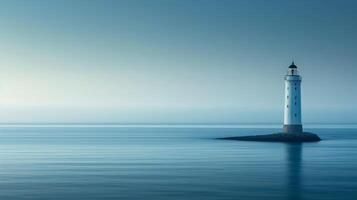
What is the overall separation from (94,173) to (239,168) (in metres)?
13.6

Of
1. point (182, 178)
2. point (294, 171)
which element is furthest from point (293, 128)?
point (182, 178)

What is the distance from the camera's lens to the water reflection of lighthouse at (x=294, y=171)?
4084cm

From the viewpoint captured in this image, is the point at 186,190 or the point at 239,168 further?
the point at 239,168

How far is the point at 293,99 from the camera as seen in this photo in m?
94.2

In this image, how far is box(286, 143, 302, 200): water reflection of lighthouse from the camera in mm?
40844

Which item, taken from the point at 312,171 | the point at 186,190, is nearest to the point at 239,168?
the point at 312,171

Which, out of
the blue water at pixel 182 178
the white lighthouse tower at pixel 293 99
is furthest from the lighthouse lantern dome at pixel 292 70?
the blue water at pixel 182 178

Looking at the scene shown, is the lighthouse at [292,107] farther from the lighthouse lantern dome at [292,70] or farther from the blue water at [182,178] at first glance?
the blue water at [182,178]

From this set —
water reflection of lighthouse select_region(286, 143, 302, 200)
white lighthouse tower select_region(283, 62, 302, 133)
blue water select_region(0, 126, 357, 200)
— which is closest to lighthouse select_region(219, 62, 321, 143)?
white lighthouse tower select_region(283, 62, 302, 133)

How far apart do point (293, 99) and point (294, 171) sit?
1493 inches

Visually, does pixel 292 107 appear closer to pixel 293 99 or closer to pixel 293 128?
pixel 293 99

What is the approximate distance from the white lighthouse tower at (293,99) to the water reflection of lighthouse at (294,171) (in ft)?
12.3

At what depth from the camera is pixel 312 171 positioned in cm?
5697

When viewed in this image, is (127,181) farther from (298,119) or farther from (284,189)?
(298,119)
